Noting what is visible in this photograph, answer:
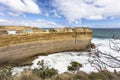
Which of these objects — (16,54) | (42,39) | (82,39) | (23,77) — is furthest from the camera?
(82,39)

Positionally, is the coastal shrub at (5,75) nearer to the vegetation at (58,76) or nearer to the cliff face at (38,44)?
the vegetation at (58,76)

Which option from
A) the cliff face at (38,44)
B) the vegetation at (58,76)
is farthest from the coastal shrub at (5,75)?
the cliff face at (38,44)

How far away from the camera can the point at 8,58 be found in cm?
1465

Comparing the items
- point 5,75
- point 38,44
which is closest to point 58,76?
point 5,75

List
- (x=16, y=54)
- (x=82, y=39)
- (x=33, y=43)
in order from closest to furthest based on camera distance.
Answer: (x=16, y=54) → (x=33, y=43) → (x=82, y=39)

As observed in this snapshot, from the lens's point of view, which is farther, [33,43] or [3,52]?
[33,43]

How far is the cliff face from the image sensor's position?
14723 mm

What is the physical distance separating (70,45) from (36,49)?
6523 millimetres

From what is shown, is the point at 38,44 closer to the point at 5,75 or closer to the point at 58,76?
the point at 5,75

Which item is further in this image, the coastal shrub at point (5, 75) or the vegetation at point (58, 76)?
the coastal shrub at point (5, 75)

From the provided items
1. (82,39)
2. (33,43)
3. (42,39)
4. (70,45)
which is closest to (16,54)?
(33,43)

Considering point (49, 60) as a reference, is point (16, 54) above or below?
above

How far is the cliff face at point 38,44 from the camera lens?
14723 millimetres

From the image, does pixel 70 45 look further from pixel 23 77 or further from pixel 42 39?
pixel 23 77
